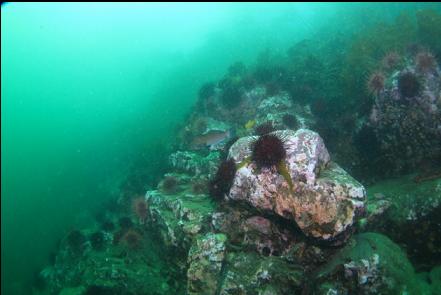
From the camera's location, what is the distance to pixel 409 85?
915 cm

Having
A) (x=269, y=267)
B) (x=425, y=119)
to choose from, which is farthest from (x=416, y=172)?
(x=269, y=267)

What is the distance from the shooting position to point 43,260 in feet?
96.8

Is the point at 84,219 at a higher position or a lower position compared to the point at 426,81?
lower

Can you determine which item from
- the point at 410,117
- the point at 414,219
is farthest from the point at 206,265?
the point at 410,117

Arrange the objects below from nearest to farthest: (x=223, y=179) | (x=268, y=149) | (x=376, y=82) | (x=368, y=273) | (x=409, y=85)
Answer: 1. (x=368, y=273)
2. (x=268, y=149)
3. (x=223, y=179)
4. (x=409, y=85)
5. (x=376, y=82)

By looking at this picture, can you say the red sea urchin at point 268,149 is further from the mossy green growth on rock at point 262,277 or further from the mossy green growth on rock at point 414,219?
the mossy green growth on rock at point 414,219

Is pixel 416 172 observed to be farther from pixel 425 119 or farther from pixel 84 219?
pixel 84 219

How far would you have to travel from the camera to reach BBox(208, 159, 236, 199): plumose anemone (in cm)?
716

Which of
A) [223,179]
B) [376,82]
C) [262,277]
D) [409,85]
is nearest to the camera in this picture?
[262,277]

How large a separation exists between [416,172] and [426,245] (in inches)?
93.3

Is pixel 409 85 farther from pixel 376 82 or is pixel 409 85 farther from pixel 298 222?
pixel 298 222

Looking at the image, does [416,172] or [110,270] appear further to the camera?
[110,270]

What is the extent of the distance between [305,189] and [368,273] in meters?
1.88

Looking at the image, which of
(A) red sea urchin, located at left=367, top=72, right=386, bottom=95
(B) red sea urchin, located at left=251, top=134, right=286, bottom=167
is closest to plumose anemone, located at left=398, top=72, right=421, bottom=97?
(A) red sea urchin, located at left=367, top=72, right=386, bottom=95
